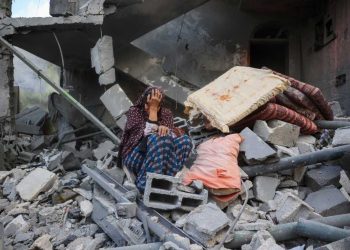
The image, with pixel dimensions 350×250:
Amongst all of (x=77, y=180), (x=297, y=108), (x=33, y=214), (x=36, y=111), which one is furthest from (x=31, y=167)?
(x=36, y=111)

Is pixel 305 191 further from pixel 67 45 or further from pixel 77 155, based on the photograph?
pixel 67 45

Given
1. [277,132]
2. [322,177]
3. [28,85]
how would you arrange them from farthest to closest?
[28,85] < [277,132] < [322,177]

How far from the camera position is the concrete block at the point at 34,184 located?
209 inches

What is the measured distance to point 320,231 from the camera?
3018mm

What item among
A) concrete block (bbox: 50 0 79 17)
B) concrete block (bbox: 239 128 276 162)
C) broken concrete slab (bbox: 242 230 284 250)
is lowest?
broken concrete slab (bbox: 242 230 284 250)

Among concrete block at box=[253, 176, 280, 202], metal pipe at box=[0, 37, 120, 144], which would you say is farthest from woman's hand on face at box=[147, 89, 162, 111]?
concrete block at box=[253, 176, 280, 202]

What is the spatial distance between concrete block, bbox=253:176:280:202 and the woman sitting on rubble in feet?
2.83

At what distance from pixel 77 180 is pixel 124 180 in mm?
1225

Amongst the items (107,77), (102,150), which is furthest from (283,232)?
(107,77)

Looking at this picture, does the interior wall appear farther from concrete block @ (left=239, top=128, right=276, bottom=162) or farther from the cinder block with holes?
the cinder block with holes

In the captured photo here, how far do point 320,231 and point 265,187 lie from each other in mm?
1209

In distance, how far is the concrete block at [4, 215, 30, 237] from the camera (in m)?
4.33

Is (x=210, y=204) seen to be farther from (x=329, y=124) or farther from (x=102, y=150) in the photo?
(x=102, y=150)

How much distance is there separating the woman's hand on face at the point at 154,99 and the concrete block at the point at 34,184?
191 centimetres
